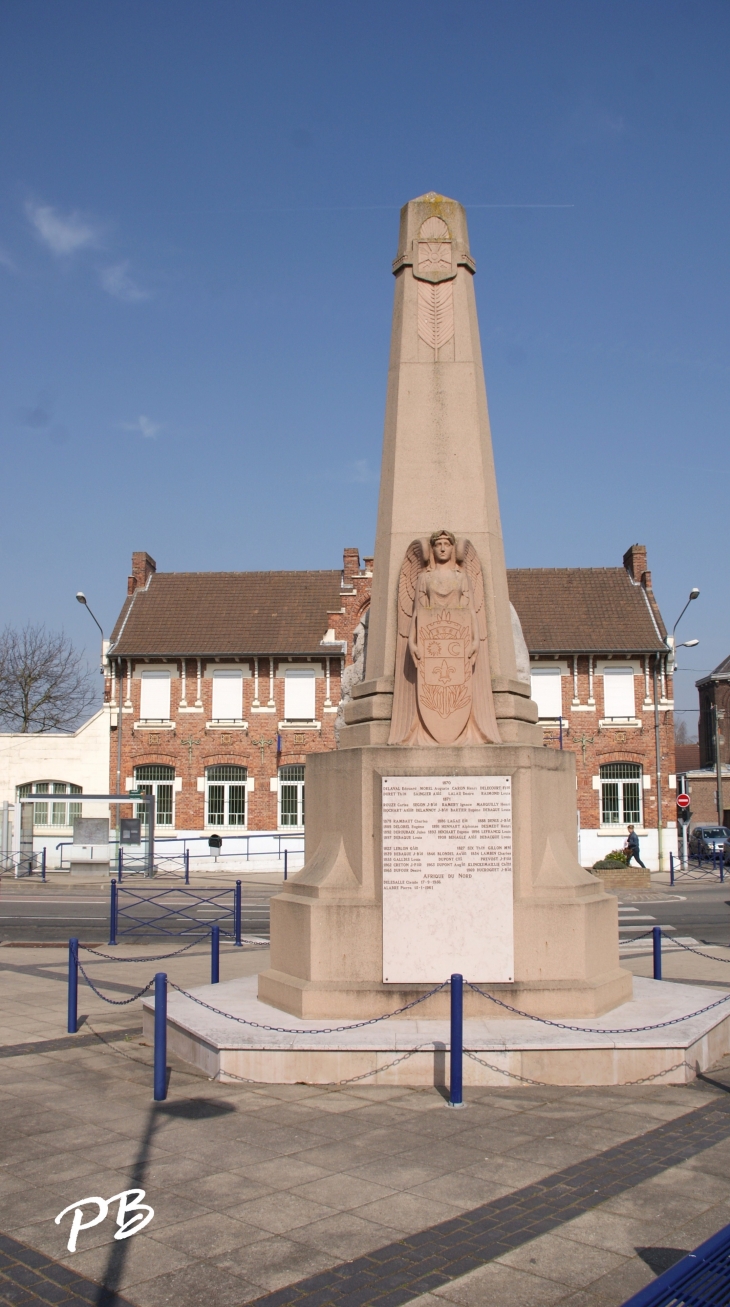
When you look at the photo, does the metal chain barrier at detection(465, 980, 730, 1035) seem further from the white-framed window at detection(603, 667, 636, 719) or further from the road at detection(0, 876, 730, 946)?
the white-framed window at detection(603, 667, 636, 719)

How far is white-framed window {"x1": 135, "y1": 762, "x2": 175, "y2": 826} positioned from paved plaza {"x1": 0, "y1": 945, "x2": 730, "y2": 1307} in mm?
29605

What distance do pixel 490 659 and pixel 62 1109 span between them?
4932 mm

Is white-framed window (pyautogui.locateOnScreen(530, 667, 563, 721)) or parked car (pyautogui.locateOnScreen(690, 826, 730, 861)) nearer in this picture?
white-framed window (pyautogui.locateOnScreen(530, 667, 563, 721))

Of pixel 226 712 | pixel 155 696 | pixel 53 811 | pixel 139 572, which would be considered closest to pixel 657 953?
pixel 226 712

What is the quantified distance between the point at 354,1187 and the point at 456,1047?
66.0 inches

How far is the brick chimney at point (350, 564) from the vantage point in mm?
39469

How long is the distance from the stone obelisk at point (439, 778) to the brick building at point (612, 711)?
1095 inches

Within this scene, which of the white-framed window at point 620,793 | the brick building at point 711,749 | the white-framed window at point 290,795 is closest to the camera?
the white-framed window at point 620,793

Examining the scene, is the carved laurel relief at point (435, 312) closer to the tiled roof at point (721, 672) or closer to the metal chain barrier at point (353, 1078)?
the metal chain barrier at point (353, 1078)

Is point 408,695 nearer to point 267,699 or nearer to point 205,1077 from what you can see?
point 205,1077

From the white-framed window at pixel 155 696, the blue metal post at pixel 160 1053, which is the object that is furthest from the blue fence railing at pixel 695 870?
the blue metal post at pixel 160 1053

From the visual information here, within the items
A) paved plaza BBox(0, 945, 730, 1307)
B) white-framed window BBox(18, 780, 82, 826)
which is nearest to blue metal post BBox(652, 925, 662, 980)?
paved plaza BBox(0, 945, 730, 1307)

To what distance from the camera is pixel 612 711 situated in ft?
123

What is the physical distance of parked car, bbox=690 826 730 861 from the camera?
1697 inches
